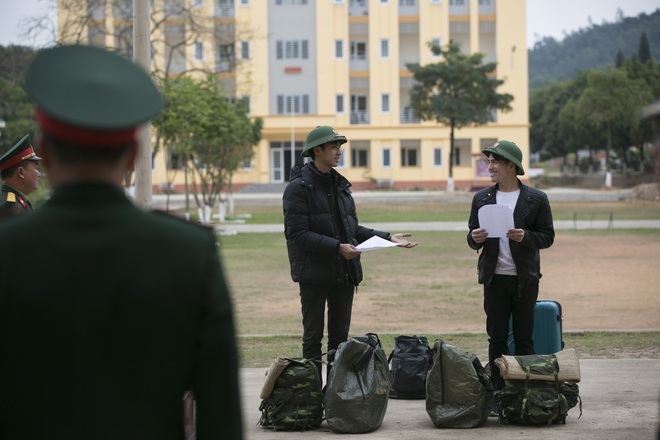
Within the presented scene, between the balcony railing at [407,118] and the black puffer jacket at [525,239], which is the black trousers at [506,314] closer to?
the black puffer jacket at [525,239]

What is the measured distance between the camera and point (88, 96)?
2420 millimetres

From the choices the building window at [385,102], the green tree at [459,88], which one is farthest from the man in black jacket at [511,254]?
the building window at [385,102]

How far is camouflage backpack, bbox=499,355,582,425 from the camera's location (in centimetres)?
778

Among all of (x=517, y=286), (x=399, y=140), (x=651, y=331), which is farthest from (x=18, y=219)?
(x=399, y=140)

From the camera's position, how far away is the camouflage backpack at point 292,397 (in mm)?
7805

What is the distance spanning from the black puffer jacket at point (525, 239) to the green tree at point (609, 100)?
73.6 metres

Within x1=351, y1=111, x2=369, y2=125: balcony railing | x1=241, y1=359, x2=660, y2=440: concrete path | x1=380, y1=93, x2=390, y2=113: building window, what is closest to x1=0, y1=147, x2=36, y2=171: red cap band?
x1=241, y1=359, x2=660, y2=440: concrete path

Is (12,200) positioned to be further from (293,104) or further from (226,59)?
(293,104)

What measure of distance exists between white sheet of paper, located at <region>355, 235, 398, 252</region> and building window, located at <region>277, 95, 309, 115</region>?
2902 inches

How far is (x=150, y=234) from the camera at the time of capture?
2.47m

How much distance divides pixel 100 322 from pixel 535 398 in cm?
587

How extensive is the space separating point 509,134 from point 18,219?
262 feet

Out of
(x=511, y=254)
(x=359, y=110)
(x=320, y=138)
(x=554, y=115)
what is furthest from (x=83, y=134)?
(x=554, y=115)

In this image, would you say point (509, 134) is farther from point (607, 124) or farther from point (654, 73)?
point (654, 73)
